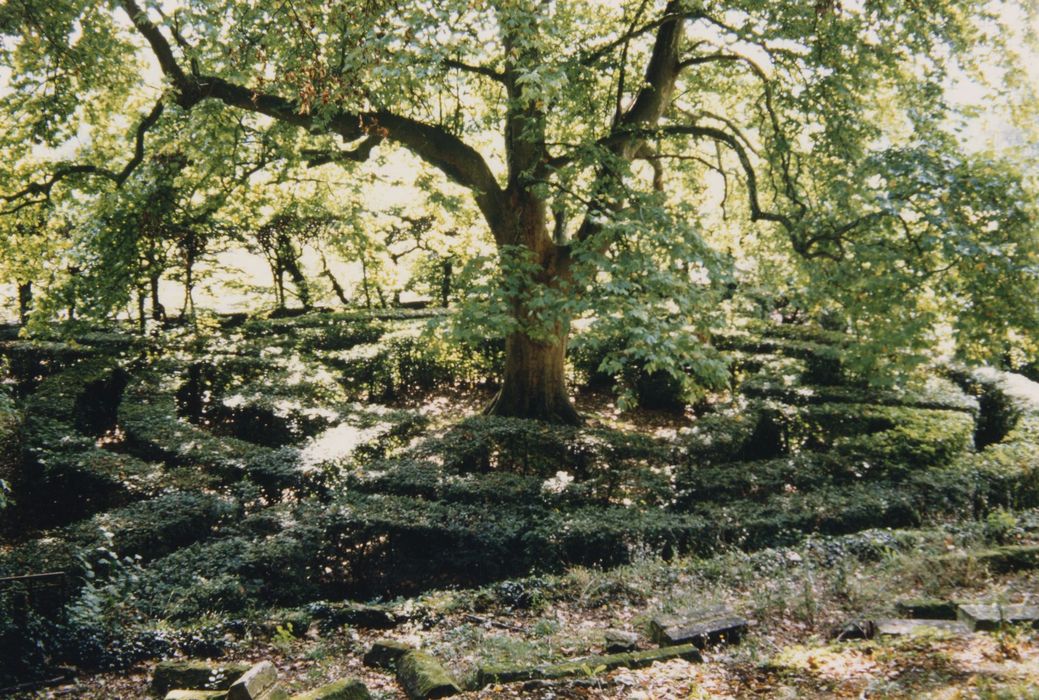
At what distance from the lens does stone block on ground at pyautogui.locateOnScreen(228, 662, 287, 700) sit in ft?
11.2

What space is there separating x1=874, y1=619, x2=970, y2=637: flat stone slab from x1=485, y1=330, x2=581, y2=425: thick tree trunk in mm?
7051

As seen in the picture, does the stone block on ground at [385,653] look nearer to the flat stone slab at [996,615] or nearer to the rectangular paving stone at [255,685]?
the rectangular paving stone at [255,685]

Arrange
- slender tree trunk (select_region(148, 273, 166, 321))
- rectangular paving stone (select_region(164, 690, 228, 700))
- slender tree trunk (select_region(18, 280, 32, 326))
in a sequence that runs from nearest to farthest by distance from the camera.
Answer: rectangular paving stone (select_region(164, 690, 228, 700)), slender tree trunk (select_region(148, 273, 166, 321)), slender tree trunk (select_region(18, 280, 32, 326))

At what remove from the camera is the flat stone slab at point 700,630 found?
172 inches

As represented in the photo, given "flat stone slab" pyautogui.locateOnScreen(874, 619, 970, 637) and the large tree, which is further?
the large tree

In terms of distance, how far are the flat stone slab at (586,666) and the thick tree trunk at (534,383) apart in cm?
699

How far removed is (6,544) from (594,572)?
6805 mm

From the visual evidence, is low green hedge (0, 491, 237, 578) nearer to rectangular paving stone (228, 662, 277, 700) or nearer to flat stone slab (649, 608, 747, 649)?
rectangular paving stone (228, 662, 277, 700)

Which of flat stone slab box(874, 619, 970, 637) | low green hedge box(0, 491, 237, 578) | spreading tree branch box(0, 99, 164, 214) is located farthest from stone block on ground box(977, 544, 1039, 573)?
spreading tree branch box(0, 99, 164, 214)

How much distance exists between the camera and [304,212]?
16547 mm

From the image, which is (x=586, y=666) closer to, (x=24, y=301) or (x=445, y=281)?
(x=445, y=281)

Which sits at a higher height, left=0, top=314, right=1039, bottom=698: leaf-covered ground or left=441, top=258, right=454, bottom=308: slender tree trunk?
left=441, top=258, right=454, bottom=308: slender tree trunk

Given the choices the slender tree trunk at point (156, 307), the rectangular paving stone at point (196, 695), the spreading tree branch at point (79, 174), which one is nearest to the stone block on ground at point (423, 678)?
the rectangular paving stone at point (196, 695)

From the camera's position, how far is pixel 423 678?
385 cm
